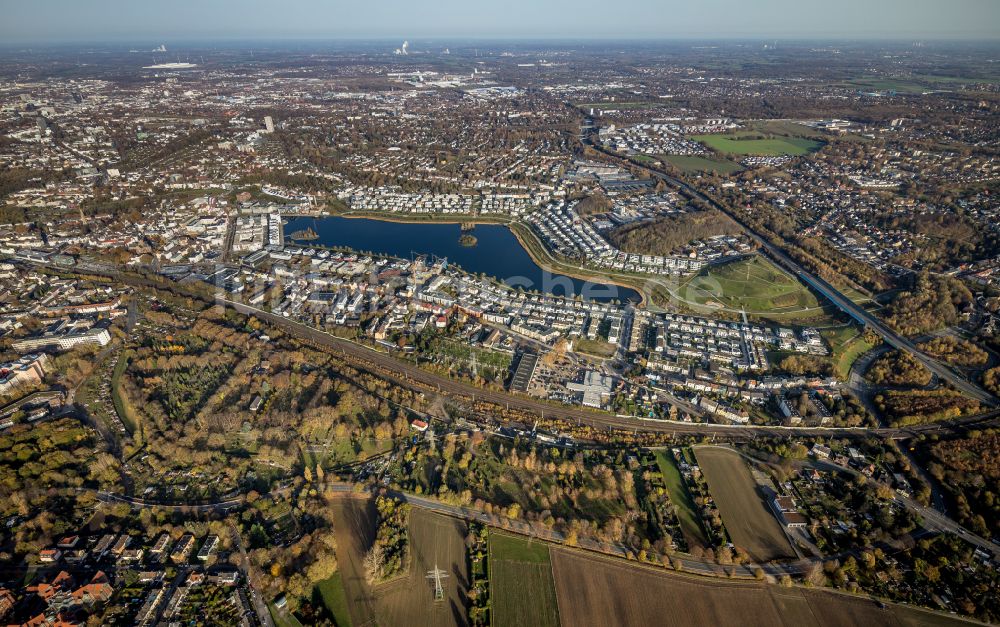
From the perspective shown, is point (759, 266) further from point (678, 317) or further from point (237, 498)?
point (237, 498)

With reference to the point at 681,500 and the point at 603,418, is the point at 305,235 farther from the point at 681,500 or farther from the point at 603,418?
the point at 681,500

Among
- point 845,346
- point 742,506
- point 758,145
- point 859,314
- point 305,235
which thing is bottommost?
point 742,506

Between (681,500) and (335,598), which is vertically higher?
(681,500)

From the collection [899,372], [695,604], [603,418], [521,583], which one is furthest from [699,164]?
[521,583]

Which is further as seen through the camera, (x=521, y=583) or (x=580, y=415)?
(x=580, y=415)

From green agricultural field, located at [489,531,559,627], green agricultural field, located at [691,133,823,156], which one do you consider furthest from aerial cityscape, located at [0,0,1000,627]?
green agricultural field, located at [691,133,823,156]

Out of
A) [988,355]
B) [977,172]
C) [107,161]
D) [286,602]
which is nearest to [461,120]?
→ [107,161]
